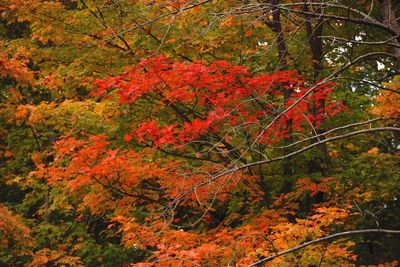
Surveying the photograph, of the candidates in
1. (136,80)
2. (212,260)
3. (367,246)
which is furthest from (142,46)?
(367,246)

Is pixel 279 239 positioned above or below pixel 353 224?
above

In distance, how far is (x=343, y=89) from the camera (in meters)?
11.2

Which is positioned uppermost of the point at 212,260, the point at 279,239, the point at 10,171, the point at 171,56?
the point at 171,56

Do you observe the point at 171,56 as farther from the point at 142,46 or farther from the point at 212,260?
the point at 212,260

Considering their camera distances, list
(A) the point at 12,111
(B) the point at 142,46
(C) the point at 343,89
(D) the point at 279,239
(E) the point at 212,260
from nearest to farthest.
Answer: (D) the point at 279,239
(E) the point at 212,260
(B) the point at 142,46
(C) the point at 343,89
(A) the point at 12,111

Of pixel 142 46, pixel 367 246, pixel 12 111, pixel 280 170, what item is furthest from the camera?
pixel 367 246

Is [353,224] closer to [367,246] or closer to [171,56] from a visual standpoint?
[171,56]

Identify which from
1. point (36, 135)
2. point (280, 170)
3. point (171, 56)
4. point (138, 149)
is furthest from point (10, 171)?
point (280, 170)

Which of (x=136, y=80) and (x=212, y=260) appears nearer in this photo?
(x=212, y=260)

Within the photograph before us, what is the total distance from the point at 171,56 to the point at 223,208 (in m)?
3.15

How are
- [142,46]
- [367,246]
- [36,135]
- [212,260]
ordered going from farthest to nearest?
1. [367,246]
2. [36,135]
3. [142,46]
4. [212,260]

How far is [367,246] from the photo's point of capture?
15.1 meters

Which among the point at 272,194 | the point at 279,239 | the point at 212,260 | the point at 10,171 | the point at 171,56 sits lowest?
the point at 10,171

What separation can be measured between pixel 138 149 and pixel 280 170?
2782mm
